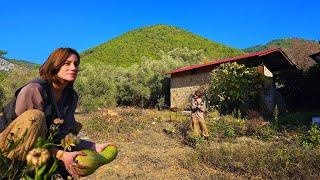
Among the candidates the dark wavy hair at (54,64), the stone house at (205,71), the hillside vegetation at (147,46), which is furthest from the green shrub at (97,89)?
the hillside vegetation at (147,46)

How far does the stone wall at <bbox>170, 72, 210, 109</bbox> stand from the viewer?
24.7 meters

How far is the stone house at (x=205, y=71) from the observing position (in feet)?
72.4

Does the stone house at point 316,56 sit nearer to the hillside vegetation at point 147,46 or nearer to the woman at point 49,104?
the woman at point 49,104

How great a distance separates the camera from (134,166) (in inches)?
344

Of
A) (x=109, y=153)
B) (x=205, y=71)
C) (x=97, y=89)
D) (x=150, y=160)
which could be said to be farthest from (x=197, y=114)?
(x=97, y=89)

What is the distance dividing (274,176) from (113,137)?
6.46 meters

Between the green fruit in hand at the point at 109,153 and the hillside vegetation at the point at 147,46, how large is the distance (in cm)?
4810

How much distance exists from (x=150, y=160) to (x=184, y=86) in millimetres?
17228

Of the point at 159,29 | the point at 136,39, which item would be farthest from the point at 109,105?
the point at 159,29

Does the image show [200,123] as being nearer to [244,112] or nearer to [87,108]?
[244,112]

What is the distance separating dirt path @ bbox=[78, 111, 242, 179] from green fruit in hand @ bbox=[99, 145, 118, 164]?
5205 millimetres

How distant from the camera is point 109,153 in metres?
2.29

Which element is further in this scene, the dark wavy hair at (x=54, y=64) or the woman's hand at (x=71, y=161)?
the dark wavy hair at (x=54, y=64)

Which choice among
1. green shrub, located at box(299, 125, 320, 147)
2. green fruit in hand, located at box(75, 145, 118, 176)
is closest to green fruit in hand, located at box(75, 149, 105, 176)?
green fruit in hand, located at box(75, 145, 118, 176)
